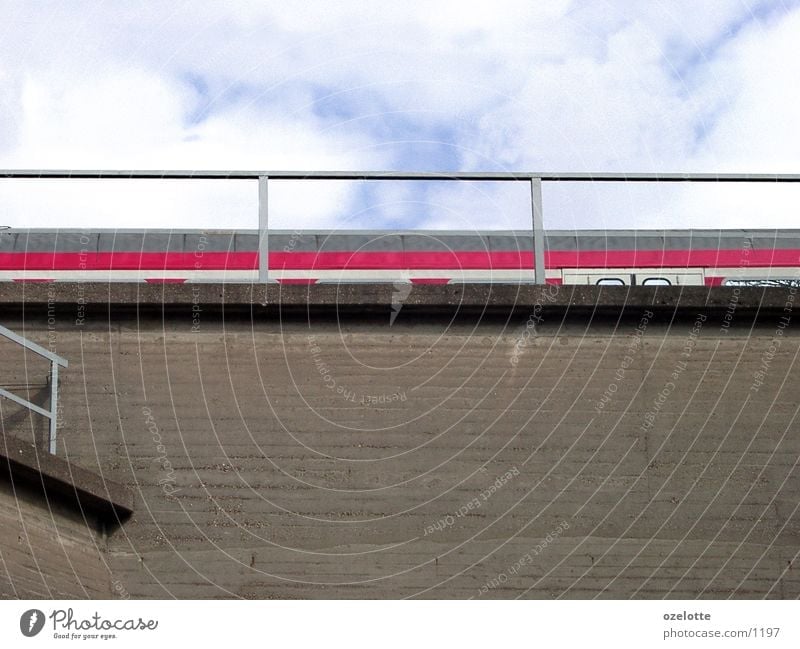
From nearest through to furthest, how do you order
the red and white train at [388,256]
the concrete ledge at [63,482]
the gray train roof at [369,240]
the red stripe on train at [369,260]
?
the concrete ledge at [63,482] → the red and white train at [388,256] → the red stripe on train at [369,260] → the gray train roof at [369,240]

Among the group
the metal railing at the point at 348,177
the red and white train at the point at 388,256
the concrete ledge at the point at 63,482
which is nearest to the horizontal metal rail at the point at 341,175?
the metal railing at the point at 348,177

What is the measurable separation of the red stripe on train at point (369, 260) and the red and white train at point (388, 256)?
12 millimetres

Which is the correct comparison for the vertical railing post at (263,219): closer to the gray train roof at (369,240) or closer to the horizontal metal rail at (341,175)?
the horizontal metal rail at (341,175)

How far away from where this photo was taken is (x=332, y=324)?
30.3 feet

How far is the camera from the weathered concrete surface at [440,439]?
8.72 meters

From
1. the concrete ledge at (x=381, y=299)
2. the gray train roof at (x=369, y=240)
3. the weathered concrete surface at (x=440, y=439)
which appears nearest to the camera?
the weathered concrete surface at (x=440, y=439)

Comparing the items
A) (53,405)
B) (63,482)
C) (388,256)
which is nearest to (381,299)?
(53,405)

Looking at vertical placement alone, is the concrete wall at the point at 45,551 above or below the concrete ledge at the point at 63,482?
below

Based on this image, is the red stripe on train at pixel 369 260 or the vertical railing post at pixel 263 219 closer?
the vertical railing post at pixel 263 219

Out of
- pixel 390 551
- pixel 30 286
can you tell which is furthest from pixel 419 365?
pixel 30 286

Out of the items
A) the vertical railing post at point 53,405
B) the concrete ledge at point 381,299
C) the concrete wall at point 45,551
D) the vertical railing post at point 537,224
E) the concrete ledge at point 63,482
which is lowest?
the concrete wall at point 45,551

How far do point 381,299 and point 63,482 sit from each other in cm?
262

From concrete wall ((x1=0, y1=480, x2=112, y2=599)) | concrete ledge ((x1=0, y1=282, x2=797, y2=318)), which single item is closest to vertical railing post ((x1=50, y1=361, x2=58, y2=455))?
concrete ledge ((x1=0, y1=282, x2=797, y2=318))

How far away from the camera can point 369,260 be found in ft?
48.0
